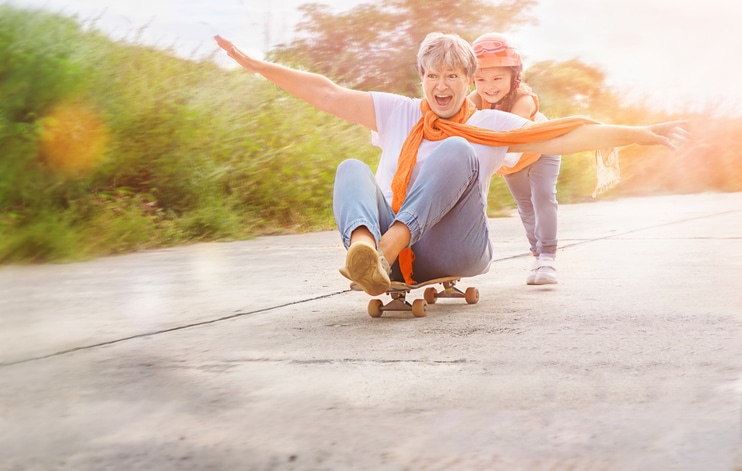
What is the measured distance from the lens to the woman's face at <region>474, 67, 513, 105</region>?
16.9ft

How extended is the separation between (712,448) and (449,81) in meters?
2.45

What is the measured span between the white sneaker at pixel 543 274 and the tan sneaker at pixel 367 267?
167 cm

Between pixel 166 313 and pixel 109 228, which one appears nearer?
pixel 166 313

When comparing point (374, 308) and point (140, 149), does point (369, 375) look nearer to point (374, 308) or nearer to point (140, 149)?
point (374, 308)

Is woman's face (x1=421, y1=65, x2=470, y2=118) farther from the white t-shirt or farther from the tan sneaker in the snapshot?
the tan sneaker

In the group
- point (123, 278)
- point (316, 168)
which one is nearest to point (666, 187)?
point (316, 168)

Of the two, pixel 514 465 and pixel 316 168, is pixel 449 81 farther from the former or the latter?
pixel 316 168

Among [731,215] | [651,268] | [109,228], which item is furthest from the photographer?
[731,215]

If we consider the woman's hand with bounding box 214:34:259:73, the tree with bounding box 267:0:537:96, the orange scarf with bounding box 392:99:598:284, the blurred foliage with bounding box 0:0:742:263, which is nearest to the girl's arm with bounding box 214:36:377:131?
the woman's hand with bounding box 214:34:259:73

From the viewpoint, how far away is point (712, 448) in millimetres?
2227

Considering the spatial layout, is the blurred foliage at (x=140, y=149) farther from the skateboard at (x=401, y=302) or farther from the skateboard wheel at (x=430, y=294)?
the skateboard at (x=401, y=302)

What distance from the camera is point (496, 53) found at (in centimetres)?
512

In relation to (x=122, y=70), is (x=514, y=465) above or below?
A: below

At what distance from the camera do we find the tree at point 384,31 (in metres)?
18.5
